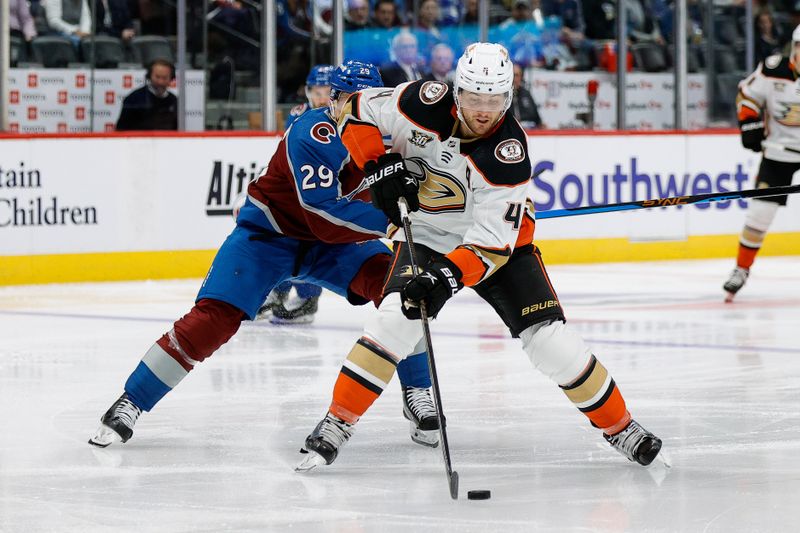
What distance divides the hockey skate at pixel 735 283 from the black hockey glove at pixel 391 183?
410 centimetres

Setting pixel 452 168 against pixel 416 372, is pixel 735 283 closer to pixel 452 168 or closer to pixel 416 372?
pixel 416 372

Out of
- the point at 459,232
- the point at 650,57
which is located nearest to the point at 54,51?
the point at 650,57

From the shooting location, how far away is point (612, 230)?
9.45m

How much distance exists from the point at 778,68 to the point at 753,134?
0.36 metres

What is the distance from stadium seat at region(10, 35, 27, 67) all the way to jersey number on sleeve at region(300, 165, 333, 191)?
462 cm

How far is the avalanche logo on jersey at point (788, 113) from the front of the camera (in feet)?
24.3

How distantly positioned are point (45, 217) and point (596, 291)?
296 centimetres

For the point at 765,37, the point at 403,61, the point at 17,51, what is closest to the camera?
the point at 17,51

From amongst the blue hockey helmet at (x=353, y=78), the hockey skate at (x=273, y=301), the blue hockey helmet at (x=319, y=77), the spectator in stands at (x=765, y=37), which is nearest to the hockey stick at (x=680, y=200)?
the blue hockey helmet at (x=353, y=78)

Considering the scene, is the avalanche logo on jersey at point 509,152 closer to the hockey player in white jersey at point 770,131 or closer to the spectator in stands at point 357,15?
the hockey player in white jersey at point 770,131

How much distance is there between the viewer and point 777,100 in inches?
293

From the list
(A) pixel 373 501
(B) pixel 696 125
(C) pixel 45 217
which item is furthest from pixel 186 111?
(A) pixel 373 501

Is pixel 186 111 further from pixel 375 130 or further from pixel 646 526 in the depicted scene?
pixel 646 526

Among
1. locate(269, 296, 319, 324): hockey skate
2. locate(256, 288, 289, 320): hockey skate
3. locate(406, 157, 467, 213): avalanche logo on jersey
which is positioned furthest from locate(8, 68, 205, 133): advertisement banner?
locate(406, 157, 467, 213): avalanche logo on jersey
